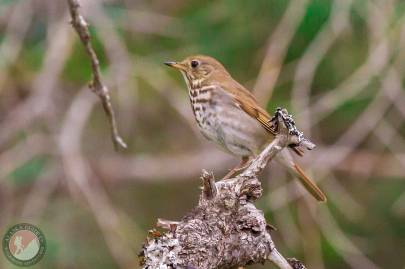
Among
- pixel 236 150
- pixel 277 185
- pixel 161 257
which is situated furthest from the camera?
pixel 277 185

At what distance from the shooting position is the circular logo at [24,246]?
12.9 feet

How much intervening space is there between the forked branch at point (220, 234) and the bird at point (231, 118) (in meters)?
0.93

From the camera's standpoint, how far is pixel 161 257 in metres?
2.99

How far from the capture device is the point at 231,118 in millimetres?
4379

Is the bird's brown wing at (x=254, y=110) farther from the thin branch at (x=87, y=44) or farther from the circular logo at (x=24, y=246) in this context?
the circular logo at (x=24, y=246)

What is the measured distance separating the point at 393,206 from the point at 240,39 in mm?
1316

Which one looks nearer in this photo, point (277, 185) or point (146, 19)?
point (277, 185)

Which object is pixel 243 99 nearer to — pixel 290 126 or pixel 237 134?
pixel 237 134

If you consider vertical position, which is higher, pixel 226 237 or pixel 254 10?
pixel 254 10

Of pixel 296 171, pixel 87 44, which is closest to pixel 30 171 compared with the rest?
pixel 296 171

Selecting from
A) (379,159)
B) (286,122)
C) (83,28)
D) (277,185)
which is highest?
(379,159)

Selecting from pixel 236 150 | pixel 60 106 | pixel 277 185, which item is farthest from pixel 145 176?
pixel 236 150

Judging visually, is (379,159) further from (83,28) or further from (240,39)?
(83,28)

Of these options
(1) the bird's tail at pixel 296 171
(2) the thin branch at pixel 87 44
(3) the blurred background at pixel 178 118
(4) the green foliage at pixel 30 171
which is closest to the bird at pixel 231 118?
(1) the bird's tail at pixel 296 171
